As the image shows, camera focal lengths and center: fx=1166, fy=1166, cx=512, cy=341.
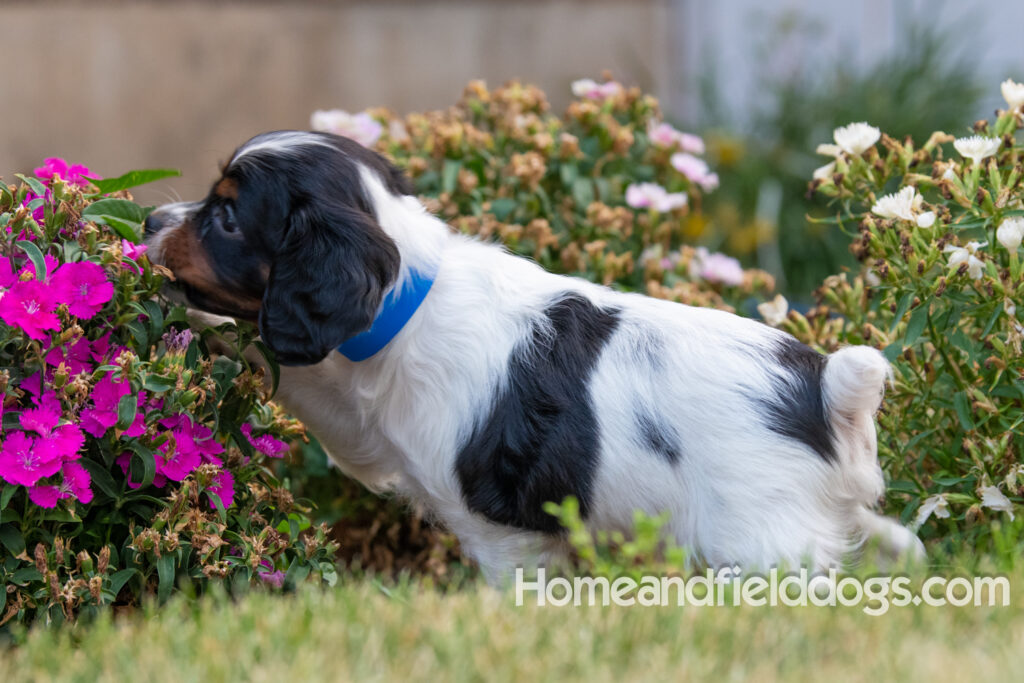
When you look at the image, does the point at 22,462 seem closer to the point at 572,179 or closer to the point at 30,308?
the point at 30,308

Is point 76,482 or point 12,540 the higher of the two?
point 76,482

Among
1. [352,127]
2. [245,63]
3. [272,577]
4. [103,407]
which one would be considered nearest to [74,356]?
[103,407]

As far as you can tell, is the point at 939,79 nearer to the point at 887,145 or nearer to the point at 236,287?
the point at 887,145

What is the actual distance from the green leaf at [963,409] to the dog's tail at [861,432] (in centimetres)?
35

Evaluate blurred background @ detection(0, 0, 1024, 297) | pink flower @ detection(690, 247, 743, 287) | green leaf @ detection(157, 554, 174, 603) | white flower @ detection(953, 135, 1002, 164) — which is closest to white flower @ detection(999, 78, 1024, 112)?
white flower @ detection(953, 135, 1002, 164)

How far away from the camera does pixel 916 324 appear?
3258mm

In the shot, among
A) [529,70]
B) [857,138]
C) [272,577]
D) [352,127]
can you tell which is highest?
[857,138]

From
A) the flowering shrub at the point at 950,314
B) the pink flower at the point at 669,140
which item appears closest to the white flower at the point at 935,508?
the flowering shrub at the point at 950,314

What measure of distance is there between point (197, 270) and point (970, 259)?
6.83ft

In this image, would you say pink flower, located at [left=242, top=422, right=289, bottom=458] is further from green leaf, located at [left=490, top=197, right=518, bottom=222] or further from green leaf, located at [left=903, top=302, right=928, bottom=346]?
green leaf, located at [left=903, top=302, right=928, bottom=346]

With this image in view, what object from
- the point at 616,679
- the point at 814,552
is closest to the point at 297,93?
the point at 814,552

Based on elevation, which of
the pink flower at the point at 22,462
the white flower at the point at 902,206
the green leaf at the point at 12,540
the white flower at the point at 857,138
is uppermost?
the white flower at the point at 857,138

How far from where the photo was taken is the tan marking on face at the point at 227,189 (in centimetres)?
310

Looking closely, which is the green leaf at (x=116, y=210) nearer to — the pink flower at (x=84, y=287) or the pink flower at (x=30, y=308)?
the pink flower at (x=84, y=287)
